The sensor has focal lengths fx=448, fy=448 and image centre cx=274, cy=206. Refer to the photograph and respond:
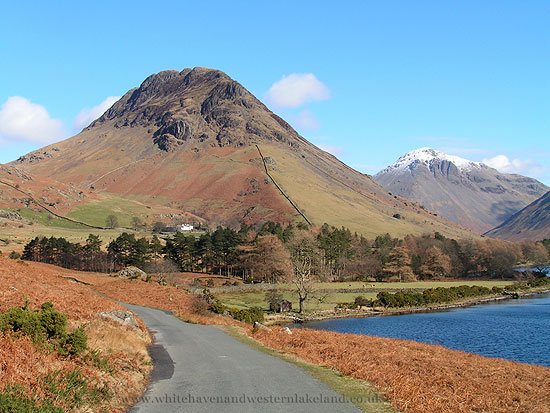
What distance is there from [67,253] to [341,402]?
368 ft

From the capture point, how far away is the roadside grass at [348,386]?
522 inches

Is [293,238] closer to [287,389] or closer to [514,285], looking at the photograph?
[514,285]

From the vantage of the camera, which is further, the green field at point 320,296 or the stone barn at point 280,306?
the green field at point 320,296

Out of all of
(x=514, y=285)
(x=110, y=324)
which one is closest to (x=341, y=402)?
(x=110, y=324)

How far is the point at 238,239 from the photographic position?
11981 centimetres

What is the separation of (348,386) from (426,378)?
3.70m

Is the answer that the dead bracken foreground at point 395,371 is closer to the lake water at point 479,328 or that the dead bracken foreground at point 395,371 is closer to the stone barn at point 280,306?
the lake water at point 479,328

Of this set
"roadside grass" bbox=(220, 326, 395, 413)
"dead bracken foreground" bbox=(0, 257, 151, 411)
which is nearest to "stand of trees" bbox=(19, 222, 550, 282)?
"roadside grass" bbox=(220, 326, 395, 413)

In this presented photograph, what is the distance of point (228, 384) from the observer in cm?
1505

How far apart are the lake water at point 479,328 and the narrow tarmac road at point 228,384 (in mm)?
31974

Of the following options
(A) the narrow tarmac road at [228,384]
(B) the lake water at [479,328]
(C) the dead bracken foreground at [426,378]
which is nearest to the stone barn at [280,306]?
(B) the lake water at [479,328]

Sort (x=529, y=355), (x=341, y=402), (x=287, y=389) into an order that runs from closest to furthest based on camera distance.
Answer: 1. (x=341, y=402)
2. (x=287, y=389)
3. (x=529, y=355)

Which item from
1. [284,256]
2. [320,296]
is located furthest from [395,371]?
[284,256]

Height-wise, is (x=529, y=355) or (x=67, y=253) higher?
(x=67, y=253)
